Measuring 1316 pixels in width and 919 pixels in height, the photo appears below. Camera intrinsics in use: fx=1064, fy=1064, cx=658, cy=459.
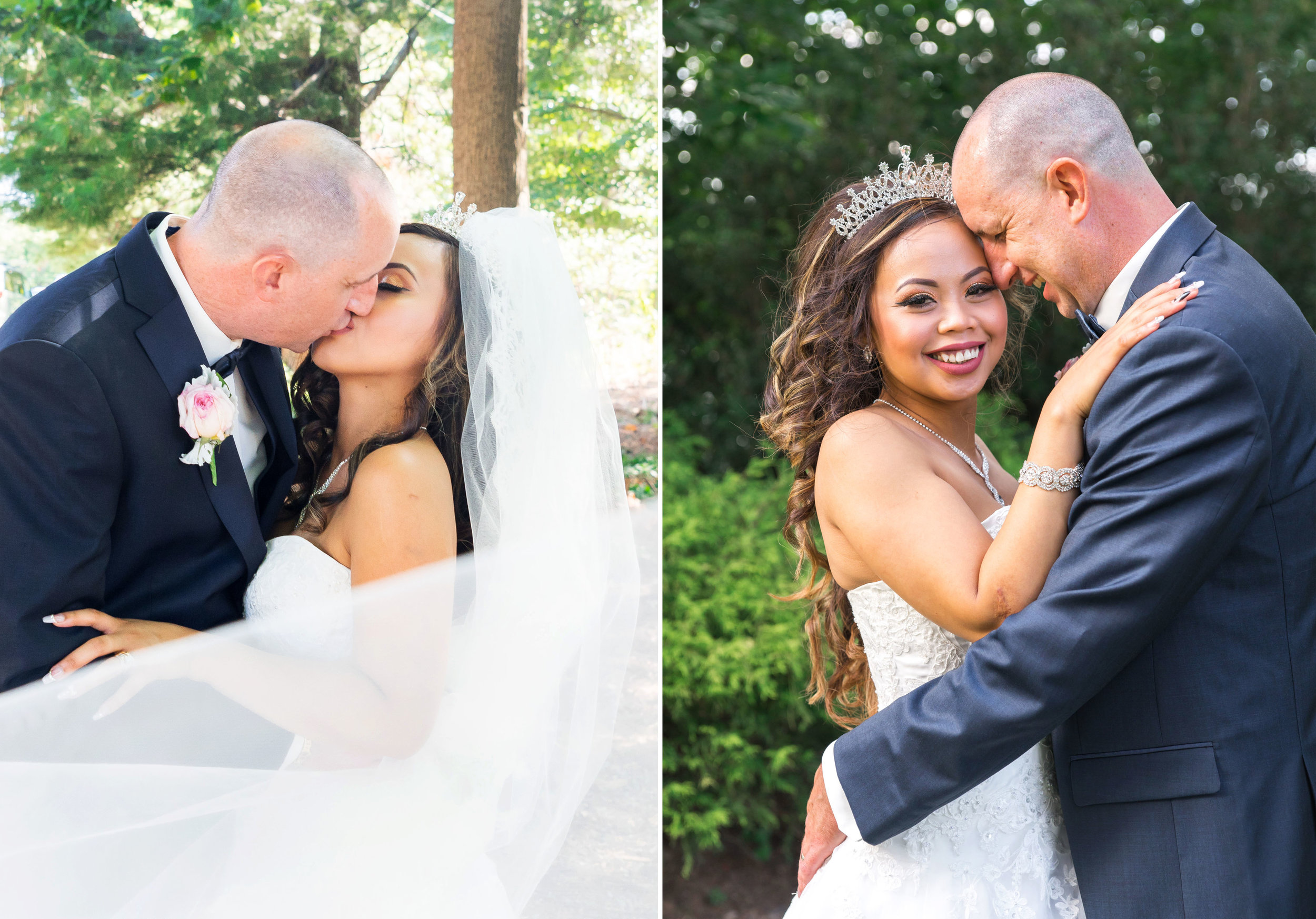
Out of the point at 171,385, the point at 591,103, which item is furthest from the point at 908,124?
the point at 171,385

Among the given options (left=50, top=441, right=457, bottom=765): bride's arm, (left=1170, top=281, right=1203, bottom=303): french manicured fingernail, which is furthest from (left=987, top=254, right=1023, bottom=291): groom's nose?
(left=50, top=441, right=457, bottom=765): bride's arm

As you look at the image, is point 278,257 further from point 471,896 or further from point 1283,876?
point 1283,876

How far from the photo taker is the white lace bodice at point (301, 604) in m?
2.26

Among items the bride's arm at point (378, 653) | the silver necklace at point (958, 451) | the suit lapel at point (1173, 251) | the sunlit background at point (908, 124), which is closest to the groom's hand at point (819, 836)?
the silver necklace at point (958, 451)

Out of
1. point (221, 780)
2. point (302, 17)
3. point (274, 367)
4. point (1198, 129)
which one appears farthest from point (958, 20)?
point (221, 780)

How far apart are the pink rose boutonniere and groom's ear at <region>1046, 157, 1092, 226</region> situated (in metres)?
1.63

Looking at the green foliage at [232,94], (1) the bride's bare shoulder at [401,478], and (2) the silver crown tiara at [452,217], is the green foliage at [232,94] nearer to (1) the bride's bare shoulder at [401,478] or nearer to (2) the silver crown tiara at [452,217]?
(2) the silver crown tiara at [452,217]

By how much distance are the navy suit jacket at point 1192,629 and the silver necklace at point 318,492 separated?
1414 mm

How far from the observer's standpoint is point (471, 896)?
7.74 feet

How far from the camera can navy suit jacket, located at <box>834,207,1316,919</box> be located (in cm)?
172

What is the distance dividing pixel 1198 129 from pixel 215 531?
6.70 m

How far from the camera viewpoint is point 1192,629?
1.82 meters

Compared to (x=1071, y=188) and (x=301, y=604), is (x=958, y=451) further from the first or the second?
(x=301, y=604)

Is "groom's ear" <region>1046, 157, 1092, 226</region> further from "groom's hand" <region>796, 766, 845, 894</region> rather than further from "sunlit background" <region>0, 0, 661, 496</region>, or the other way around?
"groom's hand" <region>796, 766, 845, 894</region>
